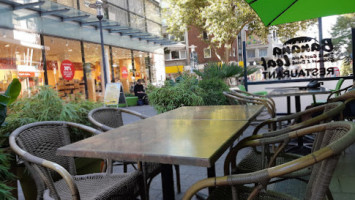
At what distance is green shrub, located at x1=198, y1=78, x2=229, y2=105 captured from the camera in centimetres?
552

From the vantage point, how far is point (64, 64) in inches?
477

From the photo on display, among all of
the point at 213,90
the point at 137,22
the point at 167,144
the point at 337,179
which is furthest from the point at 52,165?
the point at 137,22

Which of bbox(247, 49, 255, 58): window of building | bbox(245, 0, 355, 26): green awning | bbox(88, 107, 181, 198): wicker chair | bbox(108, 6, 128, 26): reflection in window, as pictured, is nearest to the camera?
bbox(88, 107, 181, 198): wicker chair

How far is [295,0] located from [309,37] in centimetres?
386

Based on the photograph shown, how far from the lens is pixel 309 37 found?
677 centimetres

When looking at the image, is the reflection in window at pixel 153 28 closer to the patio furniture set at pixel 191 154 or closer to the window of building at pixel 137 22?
the window of building at pixel 137 22

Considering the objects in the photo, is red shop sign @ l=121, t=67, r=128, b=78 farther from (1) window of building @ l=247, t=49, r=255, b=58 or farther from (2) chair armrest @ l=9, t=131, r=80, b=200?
(2) chair armrest @ l=9, t=131, r=80, b=200

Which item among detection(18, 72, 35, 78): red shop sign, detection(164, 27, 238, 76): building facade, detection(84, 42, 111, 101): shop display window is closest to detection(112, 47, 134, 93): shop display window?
detection(84, 42, 111, 101): shop display window

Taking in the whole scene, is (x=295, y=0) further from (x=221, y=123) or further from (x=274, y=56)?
(x=274, y=56)

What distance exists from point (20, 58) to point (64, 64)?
7.06 ft

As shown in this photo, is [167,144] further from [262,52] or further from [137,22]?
[137,22]

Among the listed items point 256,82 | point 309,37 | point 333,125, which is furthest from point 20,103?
point 309,37

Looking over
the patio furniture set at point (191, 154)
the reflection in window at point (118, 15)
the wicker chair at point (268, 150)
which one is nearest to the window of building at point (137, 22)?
the reflection in window at point (118, 15)

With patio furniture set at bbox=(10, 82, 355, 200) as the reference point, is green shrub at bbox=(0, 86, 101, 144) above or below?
above
